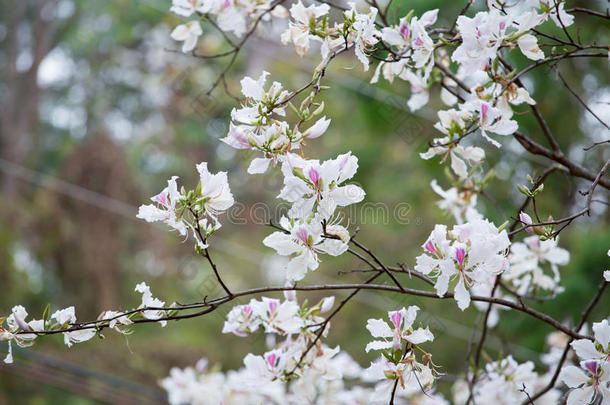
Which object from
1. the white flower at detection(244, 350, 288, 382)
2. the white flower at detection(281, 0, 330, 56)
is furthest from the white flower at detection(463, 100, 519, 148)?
the white flower at detection(244, 350, 288, 382)

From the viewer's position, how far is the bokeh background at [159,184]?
233 centimetres

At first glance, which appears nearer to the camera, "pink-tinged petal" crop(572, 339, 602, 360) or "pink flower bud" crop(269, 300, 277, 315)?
"pink-tinged petal" crop(572, 339, 602, 360)

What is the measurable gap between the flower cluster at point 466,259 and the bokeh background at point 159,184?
2.01ft

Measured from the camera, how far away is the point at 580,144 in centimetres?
255

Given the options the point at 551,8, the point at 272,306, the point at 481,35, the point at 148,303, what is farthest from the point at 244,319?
the point at 551,8

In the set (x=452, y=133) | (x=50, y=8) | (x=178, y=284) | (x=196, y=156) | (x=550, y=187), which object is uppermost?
(x=50, y=8)

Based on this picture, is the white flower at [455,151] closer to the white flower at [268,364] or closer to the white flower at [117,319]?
the white flower at [268,364]

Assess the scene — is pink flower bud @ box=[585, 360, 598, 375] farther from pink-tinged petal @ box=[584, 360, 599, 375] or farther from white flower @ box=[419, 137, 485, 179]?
white flower @ box=[419, 137, 485, 179]

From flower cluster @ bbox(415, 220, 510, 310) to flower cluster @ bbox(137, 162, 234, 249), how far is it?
265mm

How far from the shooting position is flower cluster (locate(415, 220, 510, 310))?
68 centimetres

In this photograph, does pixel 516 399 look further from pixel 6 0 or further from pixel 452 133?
pixel 6 0

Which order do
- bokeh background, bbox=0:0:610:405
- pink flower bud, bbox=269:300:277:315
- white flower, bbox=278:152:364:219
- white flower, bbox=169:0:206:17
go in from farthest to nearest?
bokeh background, bbox=0:0:610:405, white flower, bbox=169:0:206:17, pink flower bud, bbox=269:300:277:315, white flower, bbox=278:152:364:219

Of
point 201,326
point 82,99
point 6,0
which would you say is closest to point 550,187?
point 201,326

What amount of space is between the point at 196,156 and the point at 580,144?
11.4ft
